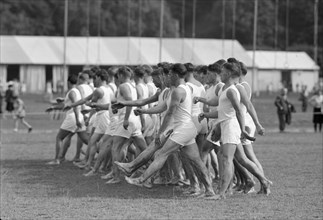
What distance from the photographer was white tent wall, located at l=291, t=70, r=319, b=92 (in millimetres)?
72188

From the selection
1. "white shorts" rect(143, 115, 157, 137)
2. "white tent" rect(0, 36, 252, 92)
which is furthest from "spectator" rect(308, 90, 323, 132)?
"white tent" rect(0, 36, 252, 92)

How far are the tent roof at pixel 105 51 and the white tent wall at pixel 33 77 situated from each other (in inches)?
32.7

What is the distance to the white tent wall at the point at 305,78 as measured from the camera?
237ft

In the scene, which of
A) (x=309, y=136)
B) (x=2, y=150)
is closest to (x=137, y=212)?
(x=2, y=150)

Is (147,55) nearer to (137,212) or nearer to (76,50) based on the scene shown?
(76,50)

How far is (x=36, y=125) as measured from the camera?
41094 mm

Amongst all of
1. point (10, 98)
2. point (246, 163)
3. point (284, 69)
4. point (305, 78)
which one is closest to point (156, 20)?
point (284, 69)

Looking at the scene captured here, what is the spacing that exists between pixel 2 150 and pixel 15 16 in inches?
2374

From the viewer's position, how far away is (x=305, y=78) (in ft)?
A: 241

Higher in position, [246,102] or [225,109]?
[246,102]

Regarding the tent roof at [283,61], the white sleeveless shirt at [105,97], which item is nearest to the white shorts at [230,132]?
the white sleeveless shirt at [105,97]

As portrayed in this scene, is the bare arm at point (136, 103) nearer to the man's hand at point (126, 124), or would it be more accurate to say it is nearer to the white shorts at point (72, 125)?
the man's hand at point (126, 124)

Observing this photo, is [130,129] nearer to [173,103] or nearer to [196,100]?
[196,100]

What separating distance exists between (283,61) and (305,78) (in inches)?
107
